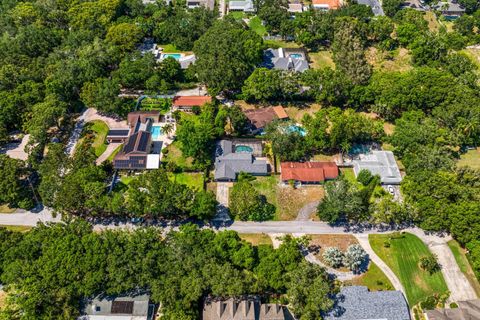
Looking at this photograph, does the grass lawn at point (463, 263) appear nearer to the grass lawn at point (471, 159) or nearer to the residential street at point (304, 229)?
the residential street at point (304, 229)

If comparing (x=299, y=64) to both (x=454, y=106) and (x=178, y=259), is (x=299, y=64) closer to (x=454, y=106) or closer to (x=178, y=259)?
(x=454, y=106)

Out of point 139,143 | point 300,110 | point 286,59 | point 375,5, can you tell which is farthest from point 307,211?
point 375,5

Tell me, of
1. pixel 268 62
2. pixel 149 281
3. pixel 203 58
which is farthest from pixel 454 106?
pixel 149 281

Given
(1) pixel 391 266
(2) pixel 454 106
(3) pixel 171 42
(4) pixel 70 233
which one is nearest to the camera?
(4) pixel 70 233

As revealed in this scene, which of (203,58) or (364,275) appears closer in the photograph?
(364,275)

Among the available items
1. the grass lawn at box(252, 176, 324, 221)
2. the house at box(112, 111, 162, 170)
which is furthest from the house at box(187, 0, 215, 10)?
the grass lawn at box(252, 176, 324, 221)

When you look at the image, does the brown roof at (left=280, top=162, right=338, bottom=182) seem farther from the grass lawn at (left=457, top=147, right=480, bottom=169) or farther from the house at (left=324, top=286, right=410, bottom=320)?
the grass lawn at (left=457, top=147, right=480, bottom=169)
